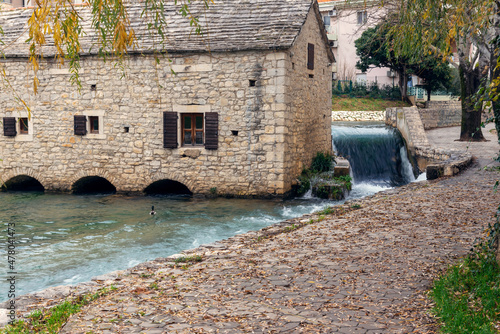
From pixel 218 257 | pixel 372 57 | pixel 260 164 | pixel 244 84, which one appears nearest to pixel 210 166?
pixel 260 164

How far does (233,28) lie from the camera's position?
13195mm

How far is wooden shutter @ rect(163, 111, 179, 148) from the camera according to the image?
1328 centimetres

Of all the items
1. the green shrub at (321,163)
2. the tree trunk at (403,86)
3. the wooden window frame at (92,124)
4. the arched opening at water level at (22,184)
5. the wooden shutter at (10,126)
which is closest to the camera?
the wooden window frame at (92,124)

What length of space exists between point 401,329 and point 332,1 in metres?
36.3

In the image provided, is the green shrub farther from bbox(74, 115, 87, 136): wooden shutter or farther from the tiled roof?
bbox(74, 115, 87, 136): wooden shutter

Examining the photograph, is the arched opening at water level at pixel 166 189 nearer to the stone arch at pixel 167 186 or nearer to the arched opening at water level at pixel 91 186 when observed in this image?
the stone arch at pixel 167 186

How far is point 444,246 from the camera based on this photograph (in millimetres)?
6281

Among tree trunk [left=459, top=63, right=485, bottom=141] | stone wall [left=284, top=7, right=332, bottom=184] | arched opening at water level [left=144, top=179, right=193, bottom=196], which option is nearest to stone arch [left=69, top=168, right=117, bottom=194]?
arched opening at water level [left=144, top=179, right=193, bottom=196]

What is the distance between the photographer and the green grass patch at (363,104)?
2977 cm

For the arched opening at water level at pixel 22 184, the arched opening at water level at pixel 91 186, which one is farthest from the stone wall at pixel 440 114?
the arched opening at water level at pixel 22 184

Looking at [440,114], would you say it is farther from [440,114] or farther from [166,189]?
[166,189]

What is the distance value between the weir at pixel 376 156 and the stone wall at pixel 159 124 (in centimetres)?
261

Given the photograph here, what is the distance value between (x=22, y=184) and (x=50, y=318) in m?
12.4

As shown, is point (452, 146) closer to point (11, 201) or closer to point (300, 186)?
point (300, 186)
